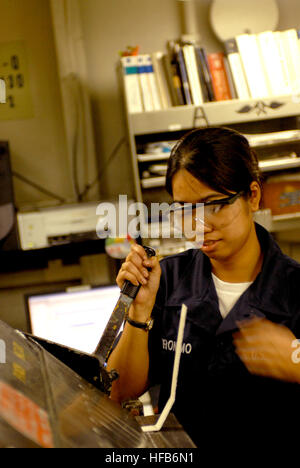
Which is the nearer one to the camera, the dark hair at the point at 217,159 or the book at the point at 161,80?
the dark hair at the point at 217,159

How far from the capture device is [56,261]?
109 inches

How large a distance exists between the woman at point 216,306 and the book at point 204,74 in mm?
1327

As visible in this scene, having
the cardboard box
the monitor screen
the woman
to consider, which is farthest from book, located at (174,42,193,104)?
the woman

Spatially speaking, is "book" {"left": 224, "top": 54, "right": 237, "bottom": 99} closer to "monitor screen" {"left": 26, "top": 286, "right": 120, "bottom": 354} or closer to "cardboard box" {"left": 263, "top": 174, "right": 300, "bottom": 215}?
"cardboard box" {"left": 263, "top": 174, "right": 300, "bottom": 215}

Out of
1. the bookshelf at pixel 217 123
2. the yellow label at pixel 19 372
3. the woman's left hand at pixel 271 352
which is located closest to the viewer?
the yellow label at pixel 19 372

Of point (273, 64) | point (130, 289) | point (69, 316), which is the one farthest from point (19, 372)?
point (273, 64)

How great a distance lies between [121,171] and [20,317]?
114 cm

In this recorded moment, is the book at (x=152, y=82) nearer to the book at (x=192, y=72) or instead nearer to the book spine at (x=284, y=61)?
the book at (x=192, y=72)

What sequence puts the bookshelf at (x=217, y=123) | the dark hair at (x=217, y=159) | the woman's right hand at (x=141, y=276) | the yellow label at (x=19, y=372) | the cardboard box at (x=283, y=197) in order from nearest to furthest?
the yellow label at (x=19, y=372)
the woman's right hand at (x=141, y=276)
the dark hair at (x=217, y=159)
the bookshelf at (x=217, y=123)
the cardboard box at (x=283, y=197)

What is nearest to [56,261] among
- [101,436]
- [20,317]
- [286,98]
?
[20,317]

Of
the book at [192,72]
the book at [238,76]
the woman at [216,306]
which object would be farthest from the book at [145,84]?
the woman at [216,306]

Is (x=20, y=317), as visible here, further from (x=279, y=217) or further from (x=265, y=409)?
(x=265, y=409)

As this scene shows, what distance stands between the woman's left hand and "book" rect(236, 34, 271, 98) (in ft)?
5.83

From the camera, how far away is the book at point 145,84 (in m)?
2.24
